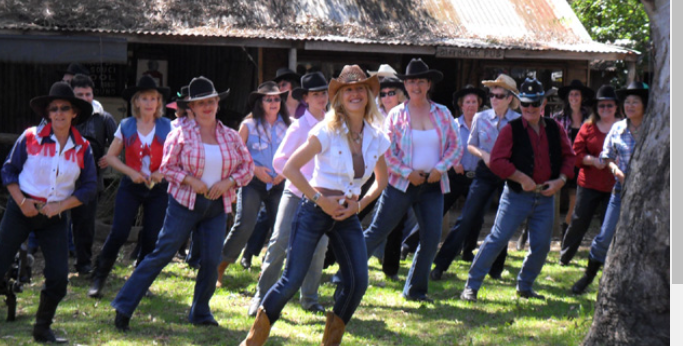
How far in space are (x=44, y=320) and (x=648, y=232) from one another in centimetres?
401

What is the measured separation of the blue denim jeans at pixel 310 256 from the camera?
571 cm

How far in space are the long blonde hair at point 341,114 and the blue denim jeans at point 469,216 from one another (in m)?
3.15

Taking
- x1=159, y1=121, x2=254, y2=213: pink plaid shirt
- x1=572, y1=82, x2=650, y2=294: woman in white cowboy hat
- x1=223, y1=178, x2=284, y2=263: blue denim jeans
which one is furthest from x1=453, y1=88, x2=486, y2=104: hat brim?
x1=159, y1=121, x2=254, y2=213: pink plaid shirt

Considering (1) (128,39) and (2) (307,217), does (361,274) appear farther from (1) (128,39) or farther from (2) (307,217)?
(1) (128,39)

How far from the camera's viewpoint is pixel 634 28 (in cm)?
1867

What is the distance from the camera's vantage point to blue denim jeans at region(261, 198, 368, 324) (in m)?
5.71

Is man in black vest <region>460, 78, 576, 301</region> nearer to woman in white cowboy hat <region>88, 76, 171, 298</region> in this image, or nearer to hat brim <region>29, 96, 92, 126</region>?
woman in white cowboy hat <region>88, 76, 171, 298</region>

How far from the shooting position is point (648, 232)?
535cm

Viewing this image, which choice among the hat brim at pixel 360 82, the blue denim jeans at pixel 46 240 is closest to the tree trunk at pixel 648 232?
the hat brim at pixel 360 82

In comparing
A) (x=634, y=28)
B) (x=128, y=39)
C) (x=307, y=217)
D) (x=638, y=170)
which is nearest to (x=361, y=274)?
(x=307, y=217)

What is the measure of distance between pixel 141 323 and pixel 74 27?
264 inches

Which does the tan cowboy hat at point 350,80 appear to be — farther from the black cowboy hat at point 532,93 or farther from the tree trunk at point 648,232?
the black cowboy hat at point 532,93

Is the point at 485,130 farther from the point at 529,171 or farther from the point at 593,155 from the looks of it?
the point at 529,171

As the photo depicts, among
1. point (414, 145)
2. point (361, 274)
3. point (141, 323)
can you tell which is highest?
point (414, 145)
